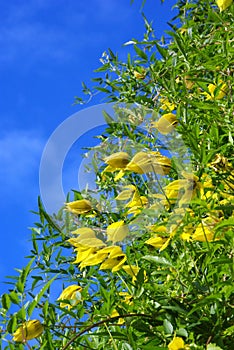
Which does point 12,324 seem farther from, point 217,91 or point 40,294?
point 217,91

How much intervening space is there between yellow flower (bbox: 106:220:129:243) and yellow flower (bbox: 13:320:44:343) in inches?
8.3

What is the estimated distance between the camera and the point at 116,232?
1.26 m

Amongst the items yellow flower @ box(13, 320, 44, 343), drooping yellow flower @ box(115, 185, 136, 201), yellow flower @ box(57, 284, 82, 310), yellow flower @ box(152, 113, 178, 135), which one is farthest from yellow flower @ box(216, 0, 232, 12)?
yellow flower @ box(13, 320, 44, 343)

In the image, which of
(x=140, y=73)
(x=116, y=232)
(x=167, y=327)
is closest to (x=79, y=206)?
(x=116, y=232)

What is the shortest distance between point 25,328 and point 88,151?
20.6 inches

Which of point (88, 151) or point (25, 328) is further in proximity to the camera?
point (88, 151)

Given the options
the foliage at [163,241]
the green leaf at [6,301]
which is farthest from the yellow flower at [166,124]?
the green leaf at [6,301]

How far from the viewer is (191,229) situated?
1.19 metres

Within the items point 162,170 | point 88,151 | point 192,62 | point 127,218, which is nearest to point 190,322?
point 162,170

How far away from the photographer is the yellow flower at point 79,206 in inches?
50.4

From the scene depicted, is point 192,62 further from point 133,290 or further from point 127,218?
point 133,290

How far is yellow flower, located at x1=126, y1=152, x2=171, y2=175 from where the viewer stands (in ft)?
3.79

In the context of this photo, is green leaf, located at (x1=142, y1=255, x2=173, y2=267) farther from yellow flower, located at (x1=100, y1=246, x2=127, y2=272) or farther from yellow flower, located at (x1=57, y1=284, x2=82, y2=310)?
yellow flower, located at (x1=57, y1=284, x2=82, y2=310)

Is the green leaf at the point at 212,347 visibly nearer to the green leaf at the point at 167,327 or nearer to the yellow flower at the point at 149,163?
the green leaf at the point at 167,327
